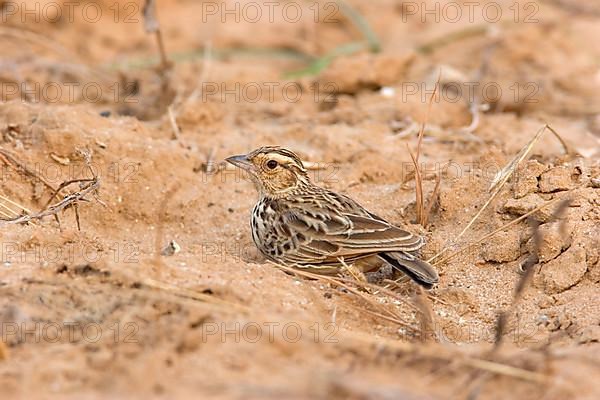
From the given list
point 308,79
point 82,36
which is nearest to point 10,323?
point 308,79

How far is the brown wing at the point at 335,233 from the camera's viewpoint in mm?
6359

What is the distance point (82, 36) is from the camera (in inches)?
496

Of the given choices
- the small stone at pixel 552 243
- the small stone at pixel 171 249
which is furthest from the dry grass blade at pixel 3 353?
the small stone at pixel 552 243

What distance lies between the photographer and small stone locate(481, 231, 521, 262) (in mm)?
6547

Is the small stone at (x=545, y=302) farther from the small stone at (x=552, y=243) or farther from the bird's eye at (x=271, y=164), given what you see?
the bird's eye at (x=271, y=164)

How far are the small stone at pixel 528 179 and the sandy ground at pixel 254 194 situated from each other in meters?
0.02

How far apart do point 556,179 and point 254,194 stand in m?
2.45

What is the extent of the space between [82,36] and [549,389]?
965 cm

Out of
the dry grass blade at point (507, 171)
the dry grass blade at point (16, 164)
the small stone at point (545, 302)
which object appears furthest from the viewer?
the dry grass blade at point (16, 164)

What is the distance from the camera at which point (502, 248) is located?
6574mm

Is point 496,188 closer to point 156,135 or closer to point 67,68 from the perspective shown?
point 156,135

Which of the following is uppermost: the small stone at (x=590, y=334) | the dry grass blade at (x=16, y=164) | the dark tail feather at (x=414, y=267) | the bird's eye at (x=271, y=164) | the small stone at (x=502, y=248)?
the bird's eye at (x=271, y=164)

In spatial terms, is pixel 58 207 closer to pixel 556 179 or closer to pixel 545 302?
pixel 545 302

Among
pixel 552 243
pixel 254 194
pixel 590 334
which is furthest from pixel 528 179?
pixel 254 194
